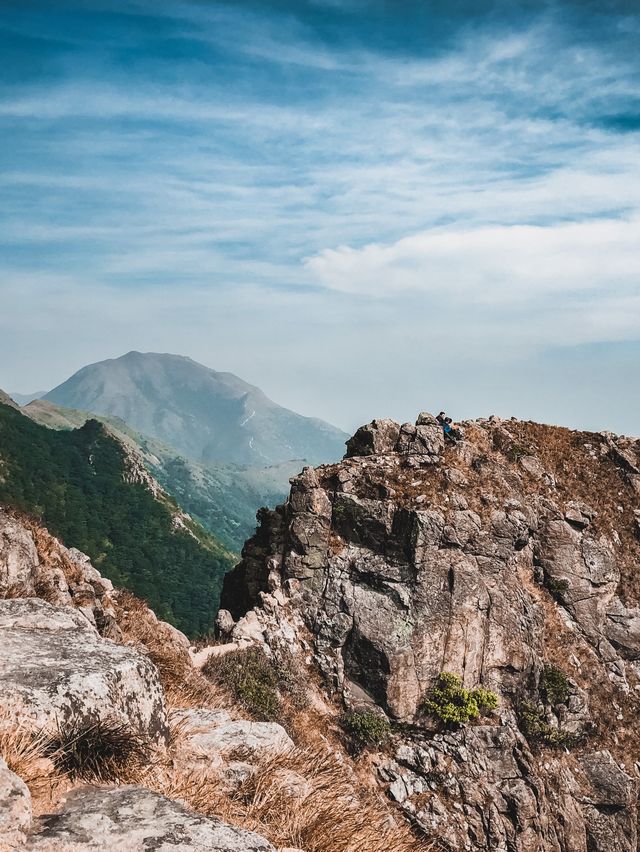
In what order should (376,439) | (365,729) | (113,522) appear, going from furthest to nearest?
(113,522)
(376,439)
(365,729)

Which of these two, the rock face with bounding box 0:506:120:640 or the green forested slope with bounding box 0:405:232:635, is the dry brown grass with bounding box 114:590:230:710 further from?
the green forested slope with bounding box 0:405:232:635

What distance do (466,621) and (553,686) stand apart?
645 cm

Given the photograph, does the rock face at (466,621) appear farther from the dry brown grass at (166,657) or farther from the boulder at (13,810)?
the boulder at (13,810)

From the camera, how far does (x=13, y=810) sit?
15.7ft

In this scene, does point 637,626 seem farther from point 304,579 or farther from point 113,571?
point 113,571

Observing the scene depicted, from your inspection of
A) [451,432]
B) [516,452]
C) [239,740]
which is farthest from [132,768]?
[516,452]

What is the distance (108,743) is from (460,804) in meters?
25.6

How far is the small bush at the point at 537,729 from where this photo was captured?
1228 inches

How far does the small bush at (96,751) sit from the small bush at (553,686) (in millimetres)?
31161

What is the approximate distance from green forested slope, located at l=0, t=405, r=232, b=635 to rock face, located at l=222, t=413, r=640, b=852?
10185 cm

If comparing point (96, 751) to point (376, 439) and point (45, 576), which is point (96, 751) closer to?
point (45, 576)

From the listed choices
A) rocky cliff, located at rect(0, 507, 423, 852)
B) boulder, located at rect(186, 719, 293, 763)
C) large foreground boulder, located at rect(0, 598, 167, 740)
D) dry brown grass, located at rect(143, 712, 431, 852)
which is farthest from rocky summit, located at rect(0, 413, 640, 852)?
large foreground boulder, located at rect(0, 598, 167, 740)

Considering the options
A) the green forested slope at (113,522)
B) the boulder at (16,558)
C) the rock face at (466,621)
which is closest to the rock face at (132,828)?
the boulder at (16,558)

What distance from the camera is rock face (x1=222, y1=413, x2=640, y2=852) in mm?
28391
